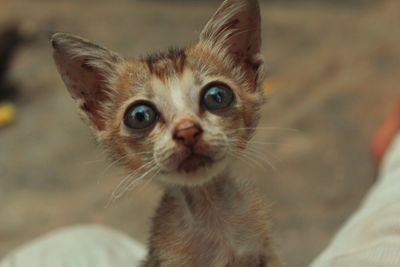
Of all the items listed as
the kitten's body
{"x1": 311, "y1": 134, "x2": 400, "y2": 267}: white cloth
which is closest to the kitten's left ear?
the kitten's body

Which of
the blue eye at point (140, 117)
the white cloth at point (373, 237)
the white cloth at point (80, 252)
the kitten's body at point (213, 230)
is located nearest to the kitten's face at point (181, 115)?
the blue eye at point (140, 117)

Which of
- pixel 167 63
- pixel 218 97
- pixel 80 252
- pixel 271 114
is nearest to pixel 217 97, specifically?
pixel 218 97

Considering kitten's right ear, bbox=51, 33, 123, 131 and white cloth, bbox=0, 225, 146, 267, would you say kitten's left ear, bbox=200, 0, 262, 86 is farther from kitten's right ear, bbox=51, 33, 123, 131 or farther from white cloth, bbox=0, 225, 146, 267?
white cloth, bbox=0, 225, 146, 267

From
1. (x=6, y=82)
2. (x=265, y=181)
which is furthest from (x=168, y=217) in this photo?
(x=6, y=82)

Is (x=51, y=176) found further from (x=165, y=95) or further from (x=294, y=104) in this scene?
(x=165, y=95)

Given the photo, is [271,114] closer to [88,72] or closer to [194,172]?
[88,72]
